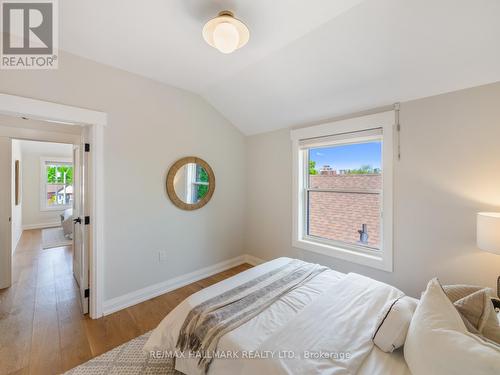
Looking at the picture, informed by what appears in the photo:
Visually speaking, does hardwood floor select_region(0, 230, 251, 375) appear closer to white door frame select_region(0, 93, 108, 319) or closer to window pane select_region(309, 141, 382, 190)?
white door frame select_region(0, 93, 108, 319)

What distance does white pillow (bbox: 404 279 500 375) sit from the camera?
2.48ft

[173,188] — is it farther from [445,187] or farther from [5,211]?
[445,187]

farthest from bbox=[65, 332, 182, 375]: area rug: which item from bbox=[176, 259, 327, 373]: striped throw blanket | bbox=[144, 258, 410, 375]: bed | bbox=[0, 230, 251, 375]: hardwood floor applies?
bbox=[176, 259, 327, 373]: striped throw blanket

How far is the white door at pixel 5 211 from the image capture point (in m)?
2.73

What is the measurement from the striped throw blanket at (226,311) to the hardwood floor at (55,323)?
3.49ft

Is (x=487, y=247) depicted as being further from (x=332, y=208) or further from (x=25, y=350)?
(x=25, y=350)

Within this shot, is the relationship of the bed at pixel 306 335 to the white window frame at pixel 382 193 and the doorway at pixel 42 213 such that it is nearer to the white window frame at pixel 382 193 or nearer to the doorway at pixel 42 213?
the white window frame at pixel 382 193

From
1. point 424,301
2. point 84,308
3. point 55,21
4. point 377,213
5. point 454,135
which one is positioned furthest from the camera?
point 377,213

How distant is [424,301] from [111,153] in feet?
9.37

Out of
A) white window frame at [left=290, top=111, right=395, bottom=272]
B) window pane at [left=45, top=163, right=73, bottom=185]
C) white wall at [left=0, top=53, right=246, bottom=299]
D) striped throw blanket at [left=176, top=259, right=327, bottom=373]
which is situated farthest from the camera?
window pane at [left=45, top=163, right=73, bottom=185]

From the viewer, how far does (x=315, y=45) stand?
192 centimetres

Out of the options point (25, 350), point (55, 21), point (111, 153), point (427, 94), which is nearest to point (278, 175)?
point (427, 94)

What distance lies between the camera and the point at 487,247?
1.49 metres

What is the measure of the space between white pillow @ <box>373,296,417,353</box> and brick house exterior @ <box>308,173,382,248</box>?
56.9 inches
